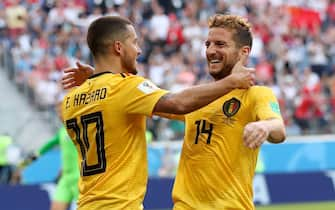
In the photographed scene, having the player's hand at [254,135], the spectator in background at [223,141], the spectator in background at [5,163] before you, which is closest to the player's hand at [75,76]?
the spectator in background at [223,141]

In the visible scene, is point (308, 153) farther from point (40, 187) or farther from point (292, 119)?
point (40, 187)

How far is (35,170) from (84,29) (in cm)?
393

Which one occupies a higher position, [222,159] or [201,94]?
[201,94]

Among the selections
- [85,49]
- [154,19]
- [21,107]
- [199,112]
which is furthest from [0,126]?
[199,112]

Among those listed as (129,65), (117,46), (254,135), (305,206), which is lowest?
(305,206)

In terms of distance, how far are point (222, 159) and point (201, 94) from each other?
26.8 inches

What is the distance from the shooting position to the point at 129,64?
662 centimetres

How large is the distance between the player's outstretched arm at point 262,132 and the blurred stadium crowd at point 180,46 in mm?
13343

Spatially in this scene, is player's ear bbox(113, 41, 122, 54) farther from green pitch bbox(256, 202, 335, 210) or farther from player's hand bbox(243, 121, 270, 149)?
green pitch bbox(256, 202, 335, 210)

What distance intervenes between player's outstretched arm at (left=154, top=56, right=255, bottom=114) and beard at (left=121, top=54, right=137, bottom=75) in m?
0.42

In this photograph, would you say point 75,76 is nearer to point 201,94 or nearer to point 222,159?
point 222,159

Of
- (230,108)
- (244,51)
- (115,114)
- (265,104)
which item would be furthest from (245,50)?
(115,114)

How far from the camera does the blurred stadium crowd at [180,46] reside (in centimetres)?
2070

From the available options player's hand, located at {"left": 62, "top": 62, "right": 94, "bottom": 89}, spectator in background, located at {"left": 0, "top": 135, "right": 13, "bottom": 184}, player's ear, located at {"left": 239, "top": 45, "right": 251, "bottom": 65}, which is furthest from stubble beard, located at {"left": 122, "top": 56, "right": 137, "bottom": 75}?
spectator in background, located at {"left": 0, "top": 135, "right": 13, "bottom": 184}
